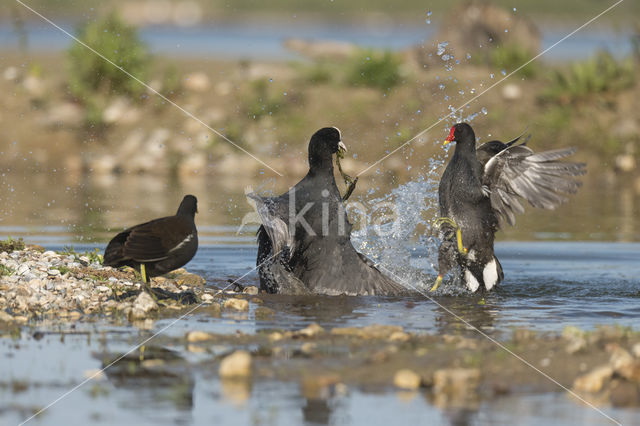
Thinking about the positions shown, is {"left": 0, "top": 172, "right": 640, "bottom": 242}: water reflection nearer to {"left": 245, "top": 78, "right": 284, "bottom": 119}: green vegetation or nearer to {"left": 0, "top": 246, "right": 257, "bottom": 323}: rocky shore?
{"left": 245, "top": 78, "right": 284, "bottom": 119}: green vegetation

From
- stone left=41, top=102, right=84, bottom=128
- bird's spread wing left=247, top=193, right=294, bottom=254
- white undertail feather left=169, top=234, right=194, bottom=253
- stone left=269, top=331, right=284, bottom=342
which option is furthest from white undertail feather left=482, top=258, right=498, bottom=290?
stone left=41, top=102, right=84, bottom=128

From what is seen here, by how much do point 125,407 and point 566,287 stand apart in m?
4.97

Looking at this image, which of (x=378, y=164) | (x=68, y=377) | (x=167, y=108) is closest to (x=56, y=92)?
(x=167, y=108)

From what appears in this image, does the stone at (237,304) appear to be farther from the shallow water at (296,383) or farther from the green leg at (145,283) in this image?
the green leg at (145,283)

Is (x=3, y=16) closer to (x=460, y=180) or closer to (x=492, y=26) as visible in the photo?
(x=492, y=26)

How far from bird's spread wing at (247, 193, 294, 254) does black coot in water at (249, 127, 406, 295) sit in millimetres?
16

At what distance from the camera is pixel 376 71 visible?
18.9 meters

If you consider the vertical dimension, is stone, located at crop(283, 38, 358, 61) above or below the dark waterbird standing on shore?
above

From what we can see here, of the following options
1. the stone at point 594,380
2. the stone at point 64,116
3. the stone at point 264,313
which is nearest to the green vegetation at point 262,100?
the stone at point 64,116

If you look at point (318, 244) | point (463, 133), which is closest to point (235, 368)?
point (318, 244)

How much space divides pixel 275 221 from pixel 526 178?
2.28 m

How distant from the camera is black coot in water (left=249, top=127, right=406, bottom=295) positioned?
24.9 ft

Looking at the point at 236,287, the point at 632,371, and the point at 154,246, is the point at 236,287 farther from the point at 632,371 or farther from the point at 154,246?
the point at 632,371

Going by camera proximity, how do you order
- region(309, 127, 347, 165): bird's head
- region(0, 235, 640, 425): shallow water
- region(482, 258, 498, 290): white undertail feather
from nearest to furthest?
region(0, 235, 640, 425): shallow water, region(309, 127, 347, 165): bird's head, region(482, 258, 498, 290): white undertail feather
